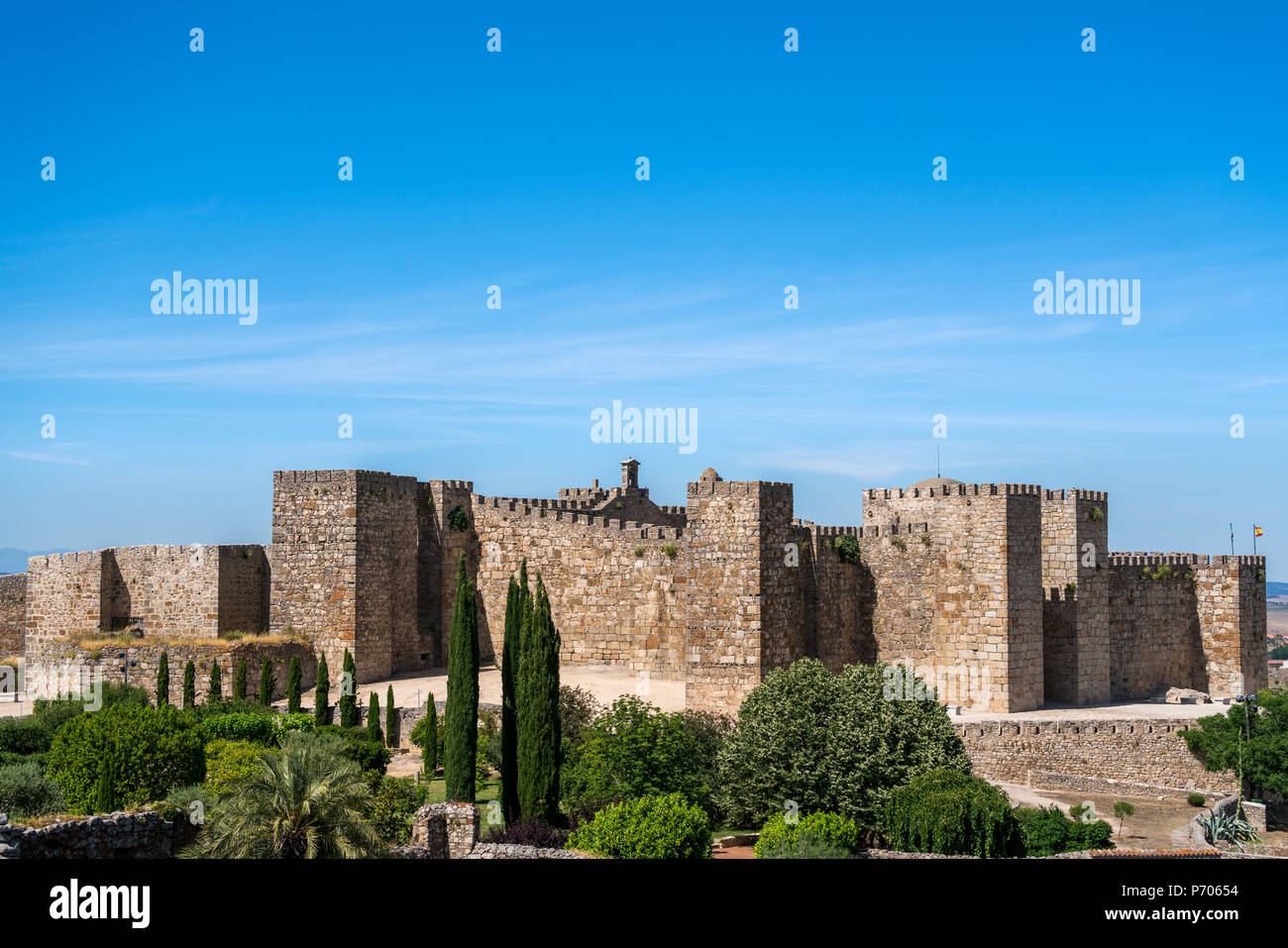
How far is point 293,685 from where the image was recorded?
107 ft

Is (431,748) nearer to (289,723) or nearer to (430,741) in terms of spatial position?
(430,741)

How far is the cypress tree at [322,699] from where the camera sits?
3034 cm

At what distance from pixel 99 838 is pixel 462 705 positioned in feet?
24.0

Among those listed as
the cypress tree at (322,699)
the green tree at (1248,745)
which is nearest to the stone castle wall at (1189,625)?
the green tree at (1248,745)

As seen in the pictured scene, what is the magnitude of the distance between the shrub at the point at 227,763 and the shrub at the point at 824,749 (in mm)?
9912

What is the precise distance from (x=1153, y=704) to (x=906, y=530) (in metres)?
9.22

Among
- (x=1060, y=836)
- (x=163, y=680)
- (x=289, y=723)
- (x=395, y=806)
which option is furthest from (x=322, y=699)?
(x=1060, y=836)

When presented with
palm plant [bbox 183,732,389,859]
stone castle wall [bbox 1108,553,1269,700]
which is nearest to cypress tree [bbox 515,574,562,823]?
palm plant [bbox 183,732,389,859]

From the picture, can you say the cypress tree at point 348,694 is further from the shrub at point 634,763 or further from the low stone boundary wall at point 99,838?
the low stone boundary wall at point 99,838

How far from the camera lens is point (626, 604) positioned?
32.9m

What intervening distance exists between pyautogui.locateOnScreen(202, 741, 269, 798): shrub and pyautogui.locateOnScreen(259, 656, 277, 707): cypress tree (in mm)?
4326

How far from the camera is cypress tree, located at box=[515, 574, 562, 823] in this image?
2288 cm

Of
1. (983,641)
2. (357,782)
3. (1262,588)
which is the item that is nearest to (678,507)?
(983,641)
